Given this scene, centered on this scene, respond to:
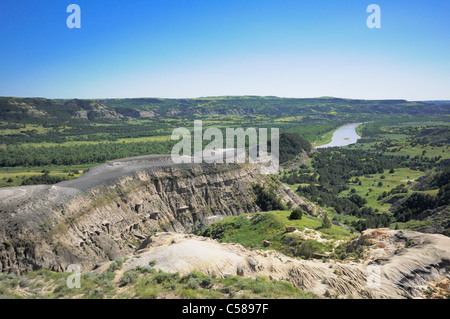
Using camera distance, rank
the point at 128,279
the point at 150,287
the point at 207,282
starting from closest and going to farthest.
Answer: the point at 150,287, the point at 207,282, the point at 128,279

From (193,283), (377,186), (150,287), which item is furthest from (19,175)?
(377,186)

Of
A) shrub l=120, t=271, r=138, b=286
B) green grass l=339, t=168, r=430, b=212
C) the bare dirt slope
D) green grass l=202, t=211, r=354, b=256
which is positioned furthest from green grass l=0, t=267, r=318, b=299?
green grass l=339, t=168, r=430, b=212

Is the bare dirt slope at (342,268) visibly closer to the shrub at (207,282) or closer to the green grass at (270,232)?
the shrub at (207,282)

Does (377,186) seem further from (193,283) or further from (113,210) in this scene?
(193,283)

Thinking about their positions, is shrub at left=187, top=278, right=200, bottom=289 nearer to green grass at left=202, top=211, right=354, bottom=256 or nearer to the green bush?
the green bush

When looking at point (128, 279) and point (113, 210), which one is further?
point (113, 210)

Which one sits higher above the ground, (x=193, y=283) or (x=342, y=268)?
(x=193, y=283)

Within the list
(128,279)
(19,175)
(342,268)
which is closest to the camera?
(128,279)
